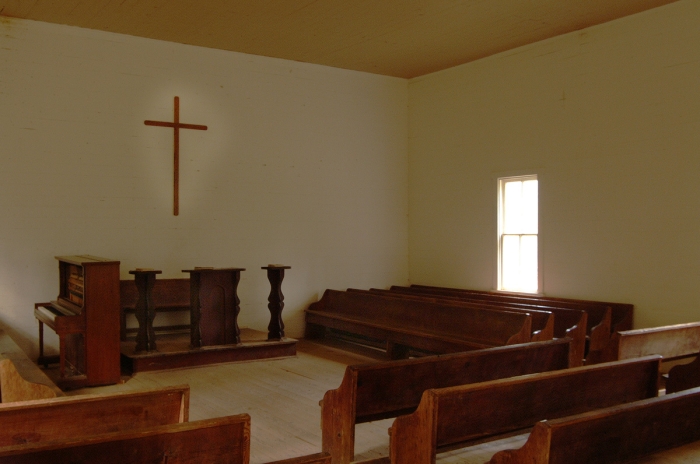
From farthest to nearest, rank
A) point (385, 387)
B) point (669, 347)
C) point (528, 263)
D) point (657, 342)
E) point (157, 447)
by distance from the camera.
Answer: point (528, 263)
point (669, 347)
point (657, 342)
point (385, 387)
point (157, 447)

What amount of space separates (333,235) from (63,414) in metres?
5.57

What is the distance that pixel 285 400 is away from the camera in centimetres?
488

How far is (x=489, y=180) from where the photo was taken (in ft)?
24.1

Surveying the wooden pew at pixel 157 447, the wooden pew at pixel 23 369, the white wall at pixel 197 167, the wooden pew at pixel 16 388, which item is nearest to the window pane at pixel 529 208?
the white wall at pixel 197 167

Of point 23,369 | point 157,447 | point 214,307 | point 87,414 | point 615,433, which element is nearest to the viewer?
point 157,447

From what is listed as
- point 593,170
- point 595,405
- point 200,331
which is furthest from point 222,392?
point 593,170

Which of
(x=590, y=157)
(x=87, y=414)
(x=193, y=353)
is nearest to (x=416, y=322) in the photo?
(x=193, y=353)

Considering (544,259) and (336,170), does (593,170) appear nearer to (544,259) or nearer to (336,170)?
(544,259)

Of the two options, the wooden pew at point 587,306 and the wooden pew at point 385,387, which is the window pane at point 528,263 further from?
the wooden pew at point 385,387

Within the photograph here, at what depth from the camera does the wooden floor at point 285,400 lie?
374 centimetres

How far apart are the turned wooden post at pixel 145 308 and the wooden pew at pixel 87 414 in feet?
10.4

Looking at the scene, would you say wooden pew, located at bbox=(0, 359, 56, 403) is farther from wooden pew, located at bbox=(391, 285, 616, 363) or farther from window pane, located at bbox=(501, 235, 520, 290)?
window pane, located at bbox=(501, 235, 520, 290)

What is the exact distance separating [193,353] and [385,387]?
3112 mm

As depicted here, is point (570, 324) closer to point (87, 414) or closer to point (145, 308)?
point (145, 308)
